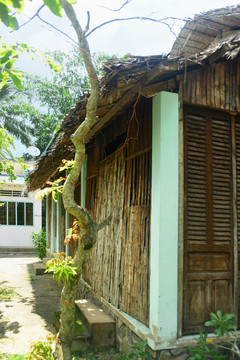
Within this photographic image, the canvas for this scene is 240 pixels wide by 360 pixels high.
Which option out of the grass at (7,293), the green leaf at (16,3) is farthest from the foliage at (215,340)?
the grass at (7,293)

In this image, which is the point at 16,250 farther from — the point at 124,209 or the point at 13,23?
the point at 13,23

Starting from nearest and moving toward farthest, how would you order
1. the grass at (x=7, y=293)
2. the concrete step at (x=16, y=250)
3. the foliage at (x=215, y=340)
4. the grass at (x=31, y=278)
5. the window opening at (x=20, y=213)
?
the foliage at (x=215, y=340), the grass at (x=7, y=293), the grass at (x=31, y=278), the concrete step at (x=16, y=250), the window opening at (x=20, y=213)

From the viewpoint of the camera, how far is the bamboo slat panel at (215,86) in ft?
12.9

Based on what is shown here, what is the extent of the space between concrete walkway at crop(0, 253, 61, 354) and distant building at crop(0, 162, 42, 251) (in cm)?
792

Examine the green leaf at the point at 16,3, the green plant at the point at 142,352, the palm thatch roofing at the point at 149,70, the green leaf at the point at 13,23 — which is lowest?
the green plant at the point at 142,352

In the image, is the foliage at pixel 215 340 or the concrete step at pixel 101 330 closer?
the foliage at pixel 215 340

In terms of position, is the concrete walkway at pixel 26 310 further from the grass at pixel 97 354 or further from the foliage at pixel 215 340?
the foliage at pixel 215 340

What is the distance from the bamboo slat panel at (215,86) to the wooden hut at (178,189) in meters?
0.01

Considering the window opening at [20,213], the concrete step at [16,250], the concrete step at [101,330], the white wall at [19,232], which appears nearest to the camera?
the concrete step at [101,330]

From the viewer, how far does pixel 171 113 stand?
12.5 feet

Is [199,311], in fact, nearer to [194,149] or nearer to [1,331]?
[194,149]

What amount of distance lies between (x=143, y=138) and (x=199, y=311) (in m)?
2.13

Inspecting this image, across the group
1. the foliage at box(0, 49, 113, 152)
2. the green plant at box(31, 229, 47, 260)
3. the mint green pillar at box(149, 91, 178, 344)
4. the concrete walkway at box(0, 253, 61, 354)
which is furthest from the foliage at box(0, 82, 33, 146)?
the mint green pillar at box(149, 91, 178, 344)

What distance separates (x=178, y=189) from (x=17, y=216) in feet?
54.6
